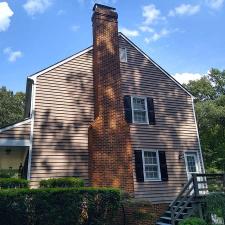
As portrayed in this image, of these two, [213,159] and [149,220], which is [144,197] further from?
[213,159]

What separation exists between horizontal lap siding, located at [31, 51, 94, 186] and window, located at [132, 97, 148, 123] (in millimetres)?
2182

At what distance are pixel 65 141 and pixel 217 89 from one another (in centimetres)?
2585

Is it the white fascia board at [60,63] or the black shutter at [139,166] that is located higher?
the white fascia board at [60,63]

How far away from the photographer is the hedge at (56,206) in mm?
8750

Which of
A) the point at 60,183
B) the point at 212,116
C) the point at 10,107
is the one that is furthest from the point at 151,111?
the point at 10,107

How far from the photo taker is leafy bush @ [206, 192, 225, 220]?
1076cm

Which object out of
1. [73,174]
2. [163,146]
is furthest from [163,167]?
[73,174]

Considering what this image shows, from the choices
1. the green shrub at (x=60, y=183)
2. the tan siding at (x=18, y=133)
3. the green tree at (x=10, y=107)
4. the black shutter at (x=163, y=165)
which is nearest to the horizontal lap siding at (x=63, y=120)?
the tan siding at (x=18, y=133)

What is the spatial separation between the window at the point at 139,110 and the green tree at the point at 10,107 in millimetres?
27170

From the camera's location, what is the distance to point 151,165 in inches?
547

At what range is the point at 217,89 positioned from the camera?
34.2 meters

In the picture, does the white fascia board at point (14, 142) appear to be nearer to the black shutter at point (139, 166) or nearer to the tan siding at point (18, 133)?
the tan siding at point (18, 133)

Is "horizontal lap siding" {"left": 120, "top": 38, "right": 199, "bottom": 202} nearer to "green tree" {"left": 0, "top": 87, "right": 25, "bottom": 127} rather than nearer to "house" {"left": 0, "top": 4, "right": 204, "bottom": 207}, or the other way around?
"house" {"left": 0, "top": 4, "right": 204, "bottom": 207}

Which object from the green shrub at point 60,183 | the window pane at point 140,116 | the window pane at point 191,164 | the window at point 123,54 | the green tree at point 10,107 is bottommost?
the green shrub at point 60,183
